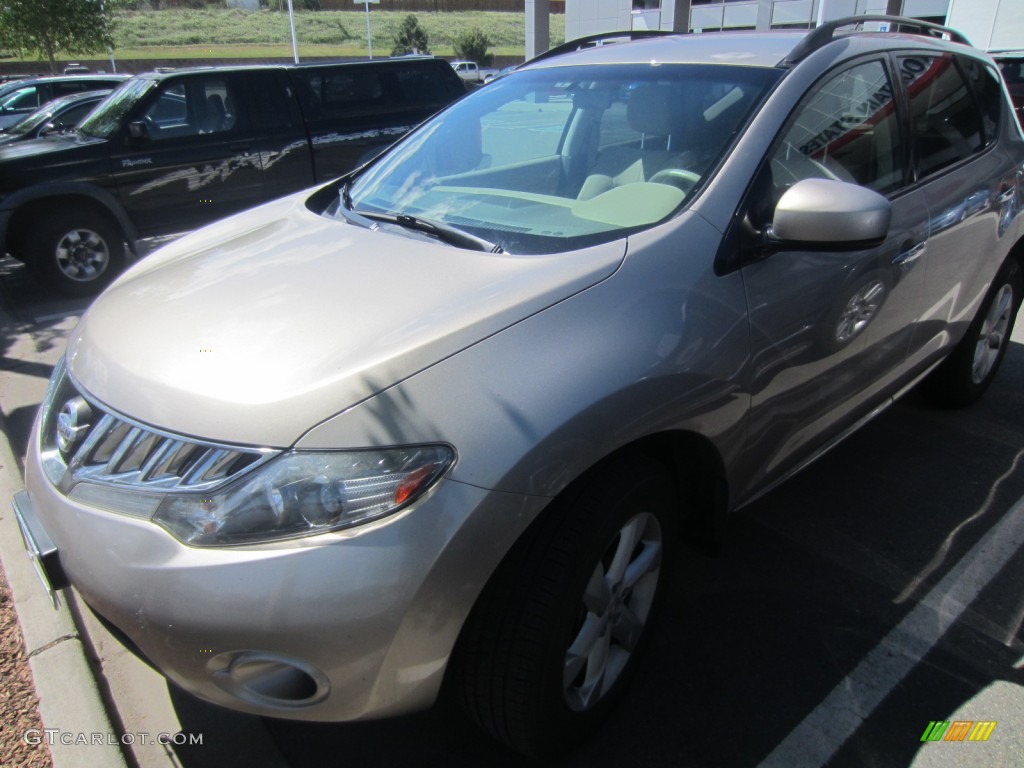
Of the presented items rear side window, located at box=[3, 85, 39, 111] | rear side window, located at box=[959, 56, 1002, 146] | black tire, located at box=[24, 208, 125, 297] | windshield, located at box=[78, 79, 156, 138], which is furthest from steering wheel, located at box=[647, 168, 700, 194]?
rear side window, located at box=[3, 85, 39, 111]

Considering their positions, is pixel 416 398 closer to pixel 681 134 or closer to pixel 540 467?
pixel 540 467

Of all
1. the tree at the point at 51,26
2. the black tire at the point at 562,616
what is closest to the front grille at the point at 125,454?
the black tire at the point at 562,616

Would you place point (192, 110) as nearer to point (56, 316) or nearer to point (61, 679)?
point (56, 316)

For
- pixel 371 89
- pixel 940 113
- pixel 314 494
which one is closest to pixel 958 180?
pixel 940 113

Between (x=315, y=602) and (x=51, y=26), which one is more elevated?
(x=51, y=26)

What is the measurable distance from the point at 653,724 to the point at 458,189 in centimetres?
183

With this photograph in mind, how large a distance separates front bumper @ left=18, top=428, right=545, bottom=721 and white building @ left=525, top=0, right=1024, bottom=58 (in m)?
17.8

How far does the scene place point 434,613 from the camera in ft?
5.21

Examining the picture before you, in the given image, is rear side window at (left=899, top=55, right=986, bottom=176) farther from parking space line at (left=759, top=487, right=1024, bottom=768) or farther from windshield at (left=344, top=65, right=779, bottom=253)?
parking space line at (left=759, top=487, right=1024, bottom=768)

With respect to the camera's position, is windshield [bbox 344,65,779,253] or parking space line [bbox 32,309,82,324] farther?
parking space line [bbox 32,309,82,324]

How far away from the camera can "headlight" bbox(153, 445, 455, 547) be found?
1.56 m

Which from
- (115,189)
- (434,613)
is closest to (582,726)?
(434,613)

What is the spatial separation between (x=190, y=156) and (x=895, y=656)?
6.71 meters

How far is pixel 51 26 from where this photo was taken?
18797mm
